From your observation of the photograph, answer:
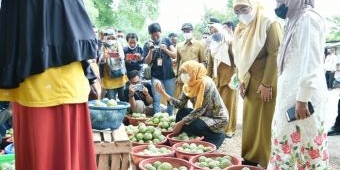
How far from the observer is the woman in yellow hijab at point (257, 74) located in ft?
11.1

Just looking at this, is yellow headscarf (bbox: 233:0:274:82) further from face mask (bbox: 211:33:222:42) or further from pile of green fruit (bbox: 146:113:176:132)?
face mask (bbox: 211:33:222:42)

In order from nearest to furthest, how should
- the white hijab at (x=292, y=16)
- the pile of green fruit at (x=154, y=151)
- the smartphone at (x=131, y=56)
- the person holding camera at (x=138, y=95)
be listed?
1. the white hijab at (x=292, y=16)
2. the pile of green fruit at (x=154, y=151)
3. the person holding camera at (x=138, y=95)
4. the smartphone at (x=131, y=56)

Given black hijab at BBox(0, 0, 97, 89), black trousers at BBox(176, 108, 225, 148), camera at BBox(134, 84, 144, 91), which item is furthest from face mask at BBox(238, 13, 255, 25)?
camera at BBox(134, 84, 144, 91)

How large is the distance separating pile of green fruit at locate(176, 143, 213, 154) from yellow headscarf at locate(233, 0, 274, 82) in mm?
758

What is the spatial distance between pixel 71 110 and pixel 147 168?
1515 mm

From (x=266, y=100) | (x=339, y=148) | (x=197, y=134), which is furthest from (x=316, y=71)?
(x=339, y=148)

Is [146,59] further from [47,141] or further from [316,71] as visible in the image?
[47,141]

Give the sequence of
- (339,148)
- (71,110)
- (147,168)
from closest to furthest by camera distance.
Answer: (71,110)
(147,168)
(339,148)

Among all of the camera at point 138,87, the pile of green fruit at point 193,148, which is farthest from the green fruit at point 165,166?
the camera at point 138,87

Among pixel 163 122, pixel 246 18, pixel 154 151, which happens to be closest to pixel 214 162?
pixel 154 151

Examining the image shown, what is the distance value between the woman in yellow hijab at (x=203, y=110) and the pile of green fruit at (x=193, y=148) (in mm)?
315

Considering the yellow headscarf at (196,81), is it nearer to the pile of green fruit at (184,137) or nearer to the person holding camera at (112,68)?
the pile of green fruit at (184,137)

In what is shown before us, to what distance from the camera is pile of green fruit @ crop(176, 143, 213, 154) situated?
3.71 metres

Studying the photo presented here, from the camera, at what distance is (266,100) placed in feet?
11.1
